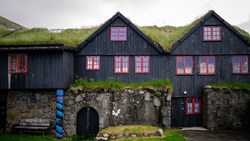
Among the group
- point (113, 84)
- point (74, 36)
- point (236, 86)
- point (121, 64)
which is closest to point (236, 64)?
point (236, 86)

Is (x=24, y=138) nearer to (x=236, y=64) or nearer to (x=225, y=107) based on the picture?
(x=225, y=107)

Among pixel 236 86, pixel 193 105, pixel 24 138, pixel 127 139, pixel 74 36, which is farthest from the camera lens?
pixel 74 36

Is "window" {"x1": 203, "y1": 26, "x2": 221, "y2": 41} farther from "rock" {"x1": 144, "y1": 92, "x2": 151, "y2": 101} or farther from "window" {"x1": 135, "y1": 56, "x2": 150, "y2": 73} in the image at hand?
"rock" {"x1": 144, "y1": 92, "x2": 151, "y2": 101}

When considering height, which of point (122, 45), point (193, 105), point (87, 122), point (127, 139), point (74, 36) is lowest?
point (127, 139)

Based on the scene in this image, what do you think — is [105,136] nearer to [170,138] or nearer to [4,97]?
[170,138]

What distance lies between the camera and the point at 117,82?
21.0m

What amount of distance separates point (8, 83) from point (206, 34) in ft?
57.6

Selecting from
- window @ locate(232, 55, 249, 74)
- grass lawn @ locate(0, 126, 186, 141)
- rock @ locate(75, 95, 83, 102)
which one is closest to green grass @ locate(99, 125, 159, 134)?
grass lawn @ locate(0, 126, 186, 141)

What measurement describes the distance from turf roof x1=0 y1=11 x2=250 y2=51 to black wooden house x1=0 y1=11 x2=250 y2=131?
1002 mm

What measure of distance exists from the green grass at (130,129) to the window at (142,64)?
5247 mm

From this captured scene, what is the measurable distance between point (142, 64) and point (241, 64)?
8.95 meters

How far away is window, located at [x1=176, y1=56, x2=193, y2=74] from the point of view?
22016 mm

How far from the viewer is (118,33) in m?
21.9

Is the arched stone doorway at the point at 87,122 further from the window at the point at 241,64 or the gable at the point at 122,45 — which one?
the window at the point at 241,64
